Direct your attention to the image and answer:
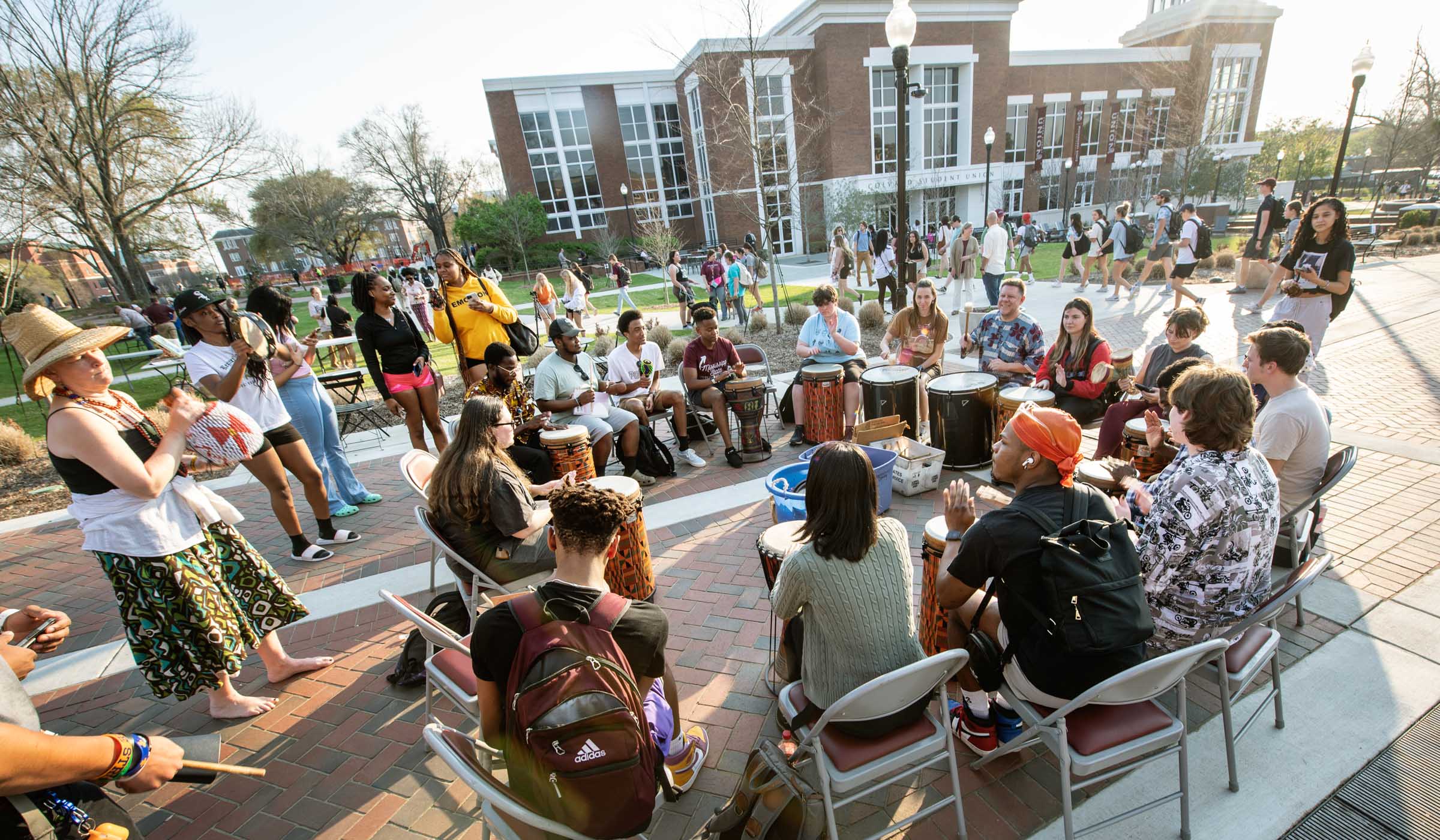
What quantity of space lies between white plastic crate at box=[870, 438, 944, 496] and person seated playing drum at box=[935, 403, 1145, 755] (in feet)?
8.49

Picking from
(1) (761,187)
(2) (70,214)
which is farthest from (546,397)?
(2) (70,214)

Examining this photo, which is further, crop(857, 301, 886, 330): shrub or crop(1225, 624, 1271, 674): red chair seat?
crop(857, 301, 886, 330): shrub

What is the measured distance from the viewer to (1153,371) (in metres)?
4.49

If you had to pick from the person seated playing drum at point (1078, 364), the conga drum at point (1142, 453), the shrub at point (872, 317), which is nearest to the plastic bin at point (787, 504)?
the conga drum at point (1142, 453)

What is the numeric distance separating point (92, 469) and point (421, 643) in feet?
5.65

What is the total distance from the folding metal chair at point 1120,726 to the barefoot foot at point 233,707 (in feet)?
12.7

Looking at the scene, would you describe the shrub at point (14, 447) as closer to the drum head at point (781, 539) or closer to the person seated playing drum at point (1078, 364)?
the drum head at point (781, 539)

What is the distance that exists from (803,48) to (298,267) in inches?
2421

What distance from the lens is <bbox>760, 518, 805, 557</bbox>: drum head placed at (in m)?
2.75

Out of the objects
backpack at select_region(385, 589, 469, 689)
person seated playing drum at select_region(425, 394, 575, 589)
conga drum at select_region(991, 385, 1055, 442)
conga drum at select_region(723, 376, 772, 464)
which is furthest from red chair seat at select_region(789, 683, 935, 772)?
conga drum at select_region(723, 376, 772, 464)

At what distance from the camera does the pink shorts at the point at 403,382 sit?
555cm

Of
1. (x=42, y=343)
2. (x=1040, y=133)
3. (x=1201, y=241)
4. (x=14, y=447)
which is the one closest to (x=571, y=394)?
(x=42, y=343)

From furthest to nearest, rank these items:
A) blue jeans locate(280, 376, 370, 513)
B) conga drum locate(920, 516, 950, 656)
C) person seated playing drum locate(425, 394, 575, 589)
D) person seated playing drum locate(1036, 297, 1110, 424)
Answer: blue jeans locate(280, 376, 370, 513), person seated playing drum locate(1036, 297, 1110, 424), person seated playing drum locate(425, 394, 575, 589), conga drum locate(920, 516, 950, 656)

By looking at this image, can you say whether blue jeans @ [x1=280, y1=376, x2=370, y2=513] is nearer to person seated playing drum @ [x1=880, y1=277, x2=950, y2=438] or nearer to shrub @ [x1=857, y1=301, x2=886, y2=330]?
person seated playing drum @ [x1=880, y1=277, x2=950, y2=438]
